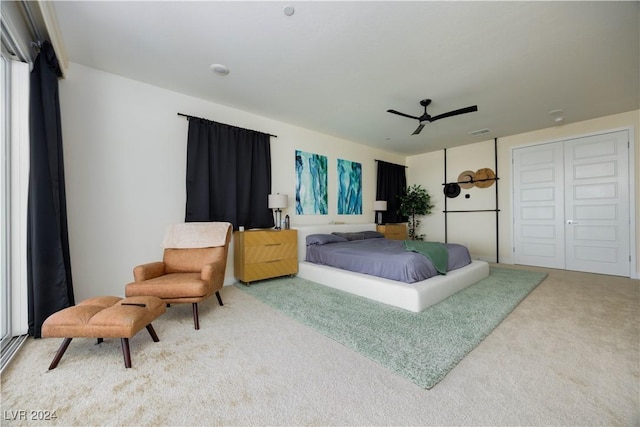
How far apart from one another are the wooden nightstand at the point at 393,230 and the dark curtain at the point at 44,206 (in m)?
5.03

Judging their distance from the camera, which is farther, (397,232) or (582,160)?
(397,232)

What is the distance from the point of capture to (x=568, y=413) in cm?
131

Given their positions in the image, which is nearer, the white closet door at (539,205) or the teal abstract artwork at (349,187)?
the white closet door at (539,205)

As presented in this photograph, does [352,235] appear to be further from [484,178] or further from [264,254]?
[484,178]

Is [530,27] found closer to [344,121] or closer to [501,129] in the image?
[344,121]

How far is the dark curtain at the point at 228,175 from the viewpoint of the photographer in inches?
137

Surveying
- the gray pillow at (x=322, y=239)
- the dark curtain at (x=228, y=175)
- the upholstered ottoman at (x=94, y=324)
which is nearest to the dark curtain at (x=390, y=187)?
the gray pillow at (x=322, y=239)

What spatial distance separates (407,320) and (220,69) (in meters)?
3.27

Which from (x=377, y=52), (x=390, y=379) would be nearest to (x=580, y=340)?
(x=390, y=379)

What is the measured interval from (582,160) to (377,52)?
450 cm

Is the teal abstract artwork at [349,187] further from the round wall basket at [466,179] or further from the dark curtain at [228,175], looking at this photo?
the round wall basket at [466,179]

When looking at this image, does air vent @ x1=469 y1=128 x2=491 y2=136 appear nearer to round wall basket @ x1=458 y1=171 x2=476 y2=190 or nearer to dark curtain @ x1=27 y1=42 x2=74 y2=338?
round wall basket @ x1=458 y1=171 x2=476 y2=190

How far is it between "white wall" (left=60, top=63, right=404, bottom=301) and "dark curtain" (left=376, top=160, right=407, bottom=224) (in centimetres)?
394

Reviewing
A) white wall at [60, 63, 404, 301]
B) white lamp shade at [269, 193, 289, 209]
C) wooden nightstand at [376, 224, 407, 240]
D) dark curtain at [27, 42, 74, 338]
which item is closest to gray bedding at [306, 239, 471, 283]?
white lamp shade at [269, 193, 289, 209]
